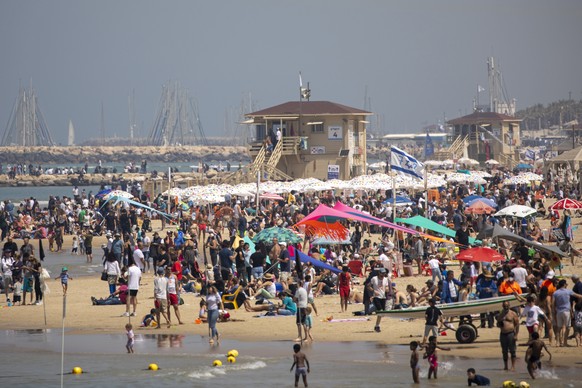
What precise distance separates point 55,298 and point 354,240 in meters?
9.42

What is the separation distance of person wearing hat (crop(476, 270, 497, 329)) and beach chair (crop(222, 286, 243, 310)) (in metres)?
5.77

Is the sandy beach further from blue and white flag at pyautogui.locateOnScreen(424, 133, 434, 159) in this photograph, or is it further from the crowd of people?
blue and white flag at pyautogui.locateOnScreen(424, 133, 434, 159)

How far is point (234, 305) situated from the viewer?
80.0ft

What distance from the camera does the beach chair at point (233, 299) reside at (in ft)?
79.8

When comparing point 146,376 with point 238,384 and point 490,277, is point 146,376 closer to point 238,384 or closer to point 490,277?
point 238,384

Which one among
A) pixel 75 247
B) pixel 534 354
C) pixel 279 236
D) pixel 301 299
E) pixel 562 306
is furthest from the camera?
pixel 75 247

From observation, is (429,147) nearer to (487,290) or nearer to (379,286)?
(379,286)

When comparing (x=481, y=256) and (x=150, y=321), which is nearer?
(x=150, y=321)

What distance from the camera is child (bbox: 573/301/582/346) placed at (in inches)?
714

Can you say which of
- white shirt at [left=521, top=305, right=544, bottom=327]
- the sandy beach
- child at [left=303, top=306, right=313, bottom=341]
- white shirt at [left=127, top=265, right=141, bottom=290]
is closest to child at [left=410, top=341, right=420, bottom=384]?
the sandy beach

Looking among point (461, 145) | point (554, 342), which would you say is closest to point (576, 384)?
point (554, 342)

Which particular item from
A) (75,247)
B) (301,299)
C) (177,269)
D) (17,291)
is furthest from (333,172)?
(301,299)

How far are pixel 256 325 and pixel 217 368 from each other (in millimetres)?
3782

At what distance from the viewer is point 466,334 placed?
768 inches
